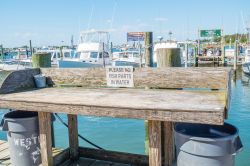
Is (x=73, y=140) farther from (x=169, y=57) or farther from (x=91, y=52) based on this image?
(x=91, y=52)

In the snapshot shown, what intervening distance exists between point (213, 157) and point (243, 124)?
9622 mm

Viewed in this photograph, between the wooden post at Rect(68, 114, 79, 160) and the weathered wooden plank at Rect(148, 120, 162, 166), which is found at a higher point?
the weathered wooden plank at Rect(148, 120, 162, 166)

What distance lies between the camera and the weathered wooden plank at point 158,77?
11.7ft

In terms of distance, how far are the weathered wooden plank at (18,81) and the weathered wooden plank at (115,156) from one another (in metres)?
1.27

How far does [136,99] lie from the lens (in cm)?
314

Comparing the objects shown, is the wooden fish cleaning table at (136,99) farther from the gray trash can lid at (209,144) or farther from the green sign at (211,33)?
the green sign at (211,33)

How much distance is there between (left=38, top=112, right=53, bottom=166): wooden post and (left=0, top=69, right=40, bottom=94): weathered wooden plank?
2.26 ft

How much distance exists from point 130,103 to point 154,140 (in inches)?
16.9

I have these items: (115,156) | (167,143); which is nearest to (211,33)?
(115,156)

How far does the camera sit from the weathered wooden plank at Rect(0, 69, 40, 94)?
12.9ft

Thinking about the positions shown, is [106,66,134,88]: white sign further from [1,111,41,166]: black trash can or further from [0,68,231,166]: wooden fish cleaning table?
[1,111,41,166]: black trash can

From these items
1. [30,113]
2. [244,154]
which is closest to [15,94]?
[30,113]

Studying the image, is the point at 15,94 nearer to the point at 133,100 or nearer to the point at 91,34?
the point at 133,100

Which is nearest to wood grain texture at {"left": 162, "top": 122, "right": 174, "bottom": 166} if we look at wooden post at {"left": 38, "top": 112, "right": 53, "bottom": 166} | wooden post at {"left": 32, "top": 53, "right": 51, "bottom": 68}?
wooden post at {"left": 38, "top": 112, "right": 53, "bottom": 166}
